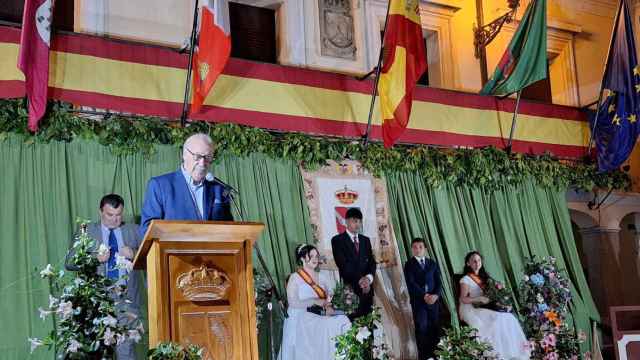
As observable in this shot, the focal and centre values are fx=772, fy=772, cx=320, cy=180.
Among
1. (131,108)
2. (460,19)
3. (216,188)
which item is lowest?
(216,188)

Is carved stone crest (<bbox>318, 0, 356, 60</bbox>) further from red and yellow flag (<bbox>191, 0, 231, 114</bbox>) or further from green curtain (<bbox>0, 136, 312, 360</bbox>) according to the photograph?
red and yellow flag (<bbox>191, 0, 231, 114</bbox>)

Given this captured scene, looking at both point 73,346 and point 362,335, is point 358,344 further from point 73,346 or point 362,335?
point 73,346

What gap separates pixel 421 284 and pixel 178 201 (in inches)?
140

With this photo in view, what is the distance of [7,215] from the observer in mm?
6391

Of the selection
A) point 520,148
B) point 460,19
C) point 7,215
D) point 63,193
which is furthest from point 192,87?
point 460,19

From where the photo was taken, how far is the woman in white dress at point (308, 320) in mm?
7043

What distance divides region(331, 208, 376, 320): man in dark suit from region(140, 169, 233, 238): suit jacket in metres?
2.72

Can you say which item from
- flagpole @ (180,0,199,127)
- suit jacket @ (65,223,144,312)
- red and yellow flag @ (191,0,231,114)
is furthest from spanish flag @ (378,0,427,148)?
suit jacket @ (65,223,144,312)

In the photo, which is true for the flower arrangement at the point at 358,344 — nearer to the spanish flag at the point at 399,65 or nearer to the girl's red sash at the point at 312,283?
Result: the girl's red sash at the point at 312,283

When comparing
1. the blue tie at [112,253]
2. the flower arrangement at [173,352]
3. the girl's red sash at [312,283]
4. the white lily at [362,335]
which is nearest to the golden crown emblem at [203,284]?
the flower arrangement at [173,352]

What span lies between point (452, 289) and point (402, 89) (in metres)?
2.27

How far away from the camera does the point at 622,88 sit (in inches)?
385

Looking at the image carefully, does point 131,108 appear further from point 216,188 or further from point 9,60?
point 216,188

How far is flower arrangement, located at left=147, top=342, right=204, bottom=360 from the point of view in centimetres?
378
